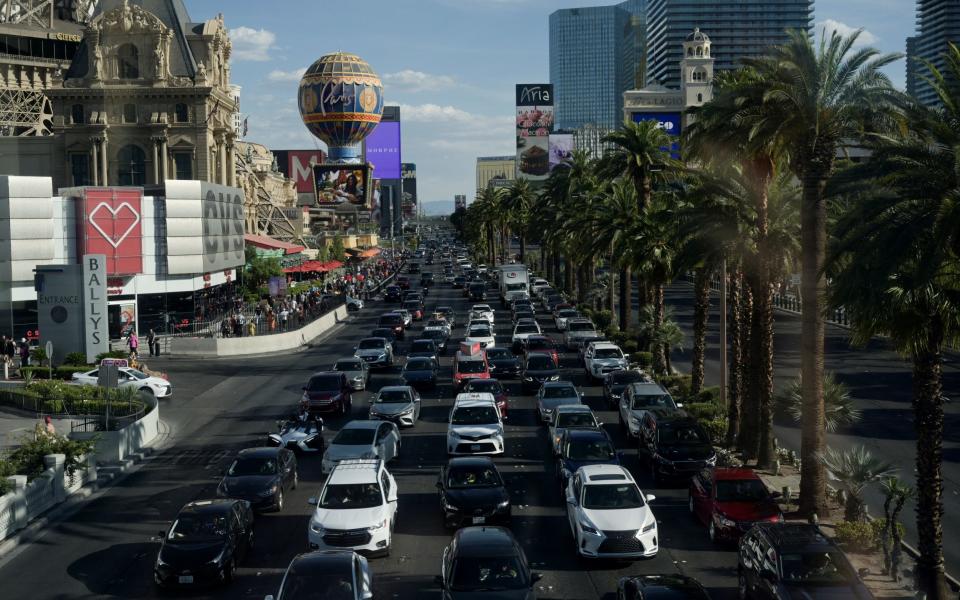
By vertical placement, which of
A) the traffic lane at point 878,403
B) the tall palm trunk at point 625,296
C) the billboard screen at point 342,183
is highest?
the billboard screen at point 342,183

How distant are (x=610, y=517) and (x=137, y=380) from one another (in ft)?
86.0

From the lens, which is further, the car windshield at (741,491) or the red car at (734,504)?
the car windshield at (741,491)

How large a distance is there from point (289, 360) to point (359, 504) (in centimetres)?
3408

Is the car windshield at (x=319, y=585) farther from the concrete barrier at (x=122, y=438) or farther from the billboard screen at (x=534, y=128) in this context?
the billboard screen at (x=534, y=128)

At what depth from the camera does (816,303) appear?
22234mm

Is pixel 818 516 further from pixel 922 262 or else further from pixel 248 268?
pixel 248 268

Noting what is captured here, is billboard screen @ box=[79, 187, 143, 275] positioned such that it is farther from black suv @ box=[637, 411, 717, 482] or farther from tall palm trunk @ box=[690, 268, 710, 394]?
black suv @ box=[637, 411, 717, 482]

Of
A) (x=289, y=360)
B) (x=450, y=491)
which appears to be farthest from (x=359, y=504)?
(x=289, y=360)

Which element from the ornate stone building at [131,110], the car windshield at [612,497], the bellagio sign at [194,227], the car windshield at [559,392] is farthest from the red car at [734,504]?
the ornate stone building at [131,110]

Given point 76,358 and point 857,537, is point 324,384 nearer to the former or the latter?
point 76,358

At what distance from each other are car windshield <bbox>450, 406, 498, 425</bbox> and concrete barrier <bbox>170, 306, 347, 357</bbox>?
2787 centimetres

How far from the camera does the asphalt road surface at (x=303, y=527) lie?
18172 mm

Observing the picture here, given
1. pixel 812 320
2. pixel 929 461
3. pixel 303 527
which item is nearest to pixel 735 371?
pixel 812 320

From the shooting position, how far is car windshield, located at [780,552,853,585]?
15.2m
